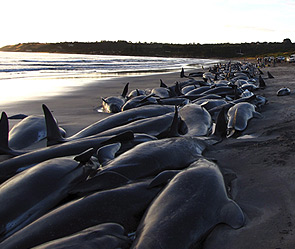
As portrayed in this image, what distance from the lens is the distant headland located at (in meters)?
97.6

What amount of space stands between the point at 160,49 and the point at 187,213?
113m

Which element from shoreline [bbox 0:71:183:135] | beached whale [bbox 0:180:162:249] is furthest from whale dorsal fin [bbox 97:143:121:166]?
shoreline [bbox 0:71:183:135]

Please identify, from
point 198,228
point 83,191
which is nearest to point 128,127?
point 83,191

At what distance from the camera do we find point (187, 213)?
2.05 meters

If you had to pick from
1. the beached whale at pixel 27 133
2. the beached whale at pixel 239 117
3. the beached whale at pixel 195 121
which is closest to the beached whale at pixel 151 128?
the beached whale at pixel 195 121

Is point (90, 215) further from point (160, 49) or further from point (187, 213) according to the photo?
point (160, 49)

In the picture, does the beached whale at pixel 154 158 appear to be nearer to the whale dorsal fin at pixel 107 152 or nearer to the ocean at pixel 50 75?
Answer: the whale dorsal fin at pixel 107 152

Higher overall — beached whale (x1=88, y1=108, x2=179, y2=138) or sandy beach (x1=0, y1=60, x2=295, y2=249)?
beached whale (x1=88, y1=108, x2=179, y2=138)

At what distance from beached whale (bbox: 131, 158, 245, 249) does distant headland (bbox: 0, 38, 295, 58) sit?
95.0 metres

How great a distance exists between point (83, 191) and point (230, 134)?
9.23 ft

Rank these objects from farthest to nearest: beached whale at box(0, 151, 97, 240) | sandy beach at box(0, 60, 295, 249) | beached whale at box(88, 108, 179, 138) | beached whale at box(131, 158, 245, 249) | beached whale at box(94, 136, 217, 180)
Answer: beached whale at box(88, 108, 179, 138) < beached whale at box(94, 136, 217, 180) < beached whale at box(0, 151, 97, 240) < sandy beach at box(0, 60, 295, 249) < beached whale at box(131, 158, 245, 249)

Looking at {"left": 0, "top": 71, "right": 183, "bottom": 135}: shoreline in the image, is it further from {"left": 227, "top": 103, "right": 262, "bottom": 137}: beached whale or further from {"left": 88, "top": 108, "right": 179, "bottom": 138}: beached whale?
{"left": 227, "top": 103, "right": 262, "bottom": 137}: beached whale

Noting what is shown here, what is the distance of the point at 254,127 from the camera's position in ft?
16.5

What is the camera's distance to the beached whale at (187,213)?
1839mm
